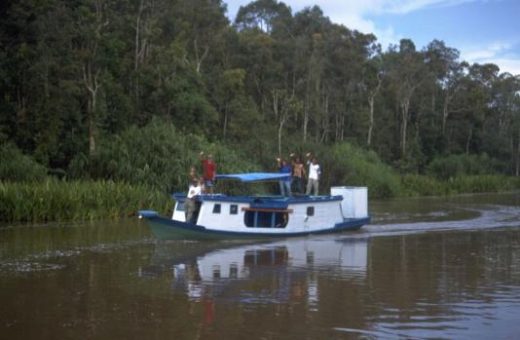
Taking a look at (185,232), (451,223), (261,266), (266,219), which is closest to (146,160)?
(266,219)

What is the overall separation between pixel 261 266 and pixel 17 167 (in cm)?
1752

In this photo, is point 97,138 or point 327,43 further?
point 327,43

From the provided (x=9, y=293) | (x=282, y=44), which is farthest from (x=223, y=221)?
(x=282, y=44)

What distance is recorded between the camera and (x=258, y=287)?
1422cm

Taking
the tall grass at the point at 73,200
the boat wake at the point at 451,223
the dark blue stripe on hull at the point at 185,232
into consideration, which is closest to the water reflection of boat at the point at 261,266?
the dark blue stripe on hull at the point at 185,232

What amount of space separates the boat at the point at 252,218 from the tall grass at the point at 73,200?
646 cm

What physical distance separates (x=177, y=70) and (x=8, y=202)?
2034 cm

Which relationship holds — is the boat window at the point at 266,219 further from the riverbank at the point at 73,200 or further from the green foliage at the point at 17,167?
the green foliage at the point at 17,167

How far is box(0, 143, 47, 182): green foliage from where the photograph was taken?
30625 mm

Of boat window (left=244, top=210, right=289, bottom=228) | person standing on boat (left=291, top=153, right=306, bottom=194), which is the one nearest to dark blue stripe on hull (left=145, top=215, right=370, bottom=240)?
boat window (left=244, top=210, right=289, bottom=228)

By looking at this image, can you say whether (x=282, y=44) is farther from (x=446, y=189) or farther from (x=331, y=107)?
→ (x=446, y=189)

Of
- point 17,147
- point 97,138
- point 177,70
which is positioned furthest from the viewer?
point 177,70

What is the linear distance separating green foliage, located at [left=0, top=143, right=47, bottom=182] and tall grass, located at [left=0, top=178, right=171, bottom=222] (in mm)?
886

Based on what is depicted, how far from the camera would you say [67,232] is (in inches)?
957
